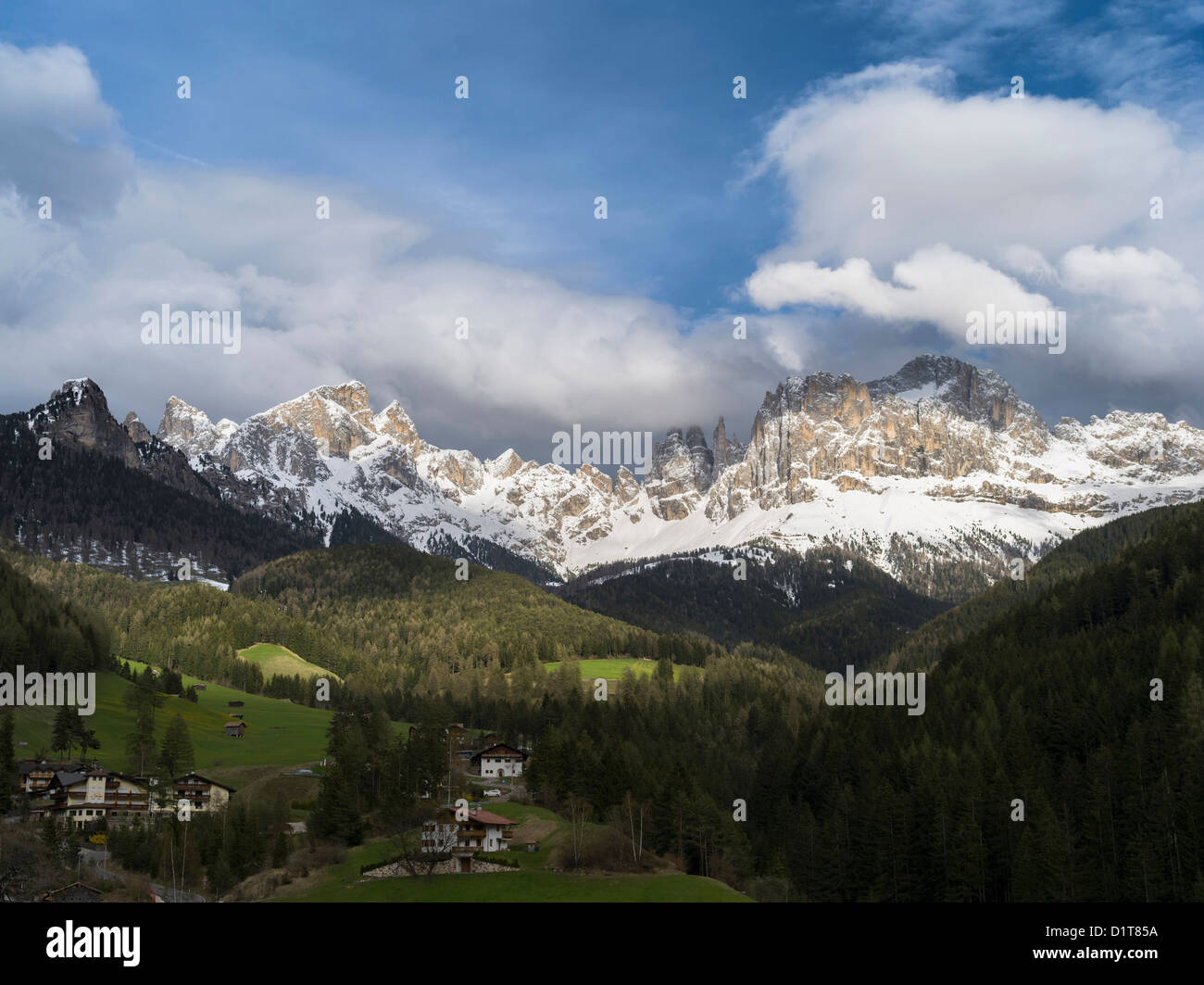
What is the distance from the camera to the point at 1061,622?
547 feet

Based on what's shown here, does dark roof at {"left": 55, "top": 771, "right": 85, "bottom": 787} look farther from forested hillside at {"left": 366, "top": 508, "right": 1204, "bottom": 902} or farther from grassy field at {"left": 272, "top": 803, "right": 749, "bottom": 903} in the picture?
forested hillside at {"left": 366, "top": 508, "right": 1204, "bottom": 902}

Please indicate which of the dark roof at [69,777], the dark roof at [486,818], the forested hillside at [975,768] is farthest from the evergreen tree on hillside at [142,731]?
the dark roof at [486,818]

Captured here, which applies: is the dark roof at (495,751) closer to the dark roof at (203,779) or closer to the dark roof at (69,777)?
the dark roof at (203,779)

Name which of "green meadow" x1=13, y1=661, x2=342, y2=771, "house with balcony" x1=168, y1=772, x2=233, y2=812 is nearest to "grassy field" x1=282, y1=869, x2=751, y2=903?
"house with balcony" x1=168, y1=772, x2=233, y2=812

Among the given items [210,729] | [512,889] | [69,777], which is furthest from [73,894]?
[210,729]

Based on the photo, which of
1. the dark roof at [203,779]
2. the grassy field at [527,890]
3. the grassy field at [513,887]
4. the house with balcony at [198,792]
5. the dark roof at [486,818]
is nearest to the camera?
the grassy field at [527,890]

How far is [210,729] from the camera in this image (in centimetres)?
15438

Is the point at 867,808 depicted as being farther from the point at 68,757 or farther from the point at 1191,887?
the point at 68,757

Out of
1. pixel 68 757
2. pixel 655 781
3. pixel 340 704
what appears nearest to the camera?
pixel 655 781

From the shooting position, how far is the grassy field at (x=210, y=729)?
13088 cm

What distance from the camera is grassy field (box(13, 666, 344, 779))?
429 ft

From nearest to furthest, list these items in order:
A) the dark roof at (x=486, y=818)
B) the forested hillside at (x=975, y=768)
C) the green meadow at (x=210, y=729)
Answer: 1. the dark roof at (x=486, y=818)
2. the forested hillside at (x=975, y=768)
3. the green meadow at (x=210, y=729)
